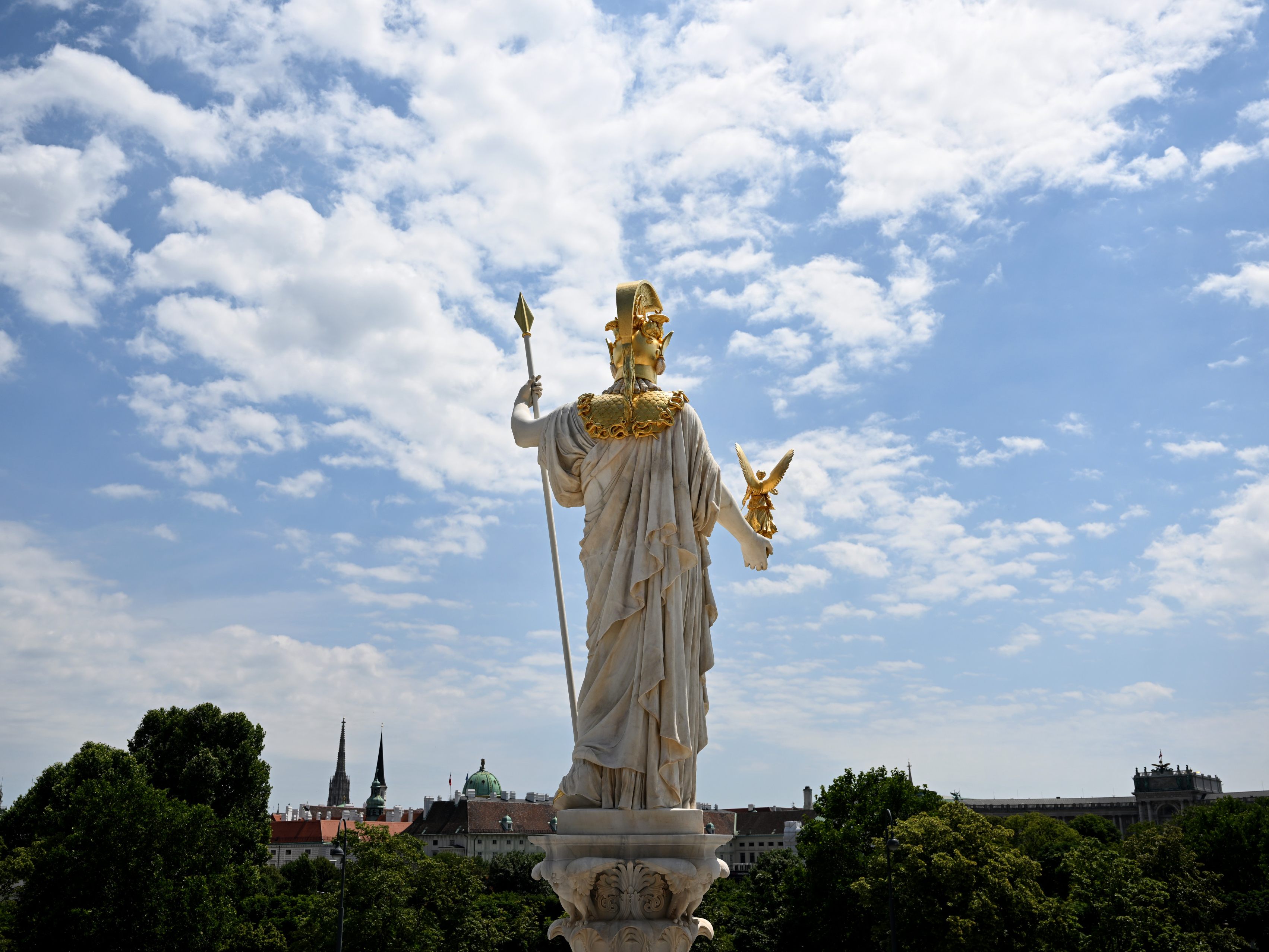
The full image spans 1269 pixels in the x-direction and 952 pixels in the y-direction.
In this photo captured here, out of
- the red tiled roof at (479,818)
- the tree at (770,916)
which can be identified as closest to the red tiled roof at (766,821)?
the red tiled roof at (479,818)

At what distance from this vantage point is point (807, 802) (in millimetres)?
124875

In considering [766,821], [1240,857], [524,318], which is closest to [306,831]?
[766,821]

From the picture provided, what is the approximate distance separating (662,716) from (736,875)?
7525cm

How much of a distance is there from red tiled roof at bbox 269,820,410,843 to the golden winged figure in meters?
120

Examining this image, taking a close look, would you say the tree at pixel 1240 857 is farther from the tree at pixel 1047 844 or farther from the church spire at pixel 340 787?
the church spire at pixel 340 787

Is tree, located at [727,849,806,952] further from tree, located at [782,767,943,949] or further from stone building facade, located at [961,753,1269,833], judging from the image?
stone building facade, located at [961,753,1269,833]

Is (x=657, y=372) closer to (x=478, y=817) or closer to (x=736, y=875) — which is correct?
(x=736, y=875)

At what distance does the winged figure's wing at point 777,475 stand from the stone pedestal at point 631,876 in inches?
126

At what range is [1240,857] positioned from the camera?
48.0 meters

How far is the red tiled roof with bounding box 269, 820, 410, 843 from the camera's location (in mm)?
122750

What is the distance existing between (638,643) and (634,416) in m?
1.96

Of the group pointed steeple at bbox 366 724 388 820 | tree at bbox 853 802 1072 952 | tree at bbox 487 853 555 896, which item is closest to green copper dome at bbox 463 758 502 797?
pointed steeple at bbox 366 724 388 820

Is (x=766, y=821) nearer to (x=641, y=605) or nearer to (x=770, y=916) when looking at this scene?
(x=770, y=916)

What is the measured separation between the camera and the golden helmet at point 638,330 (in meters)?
9.68
